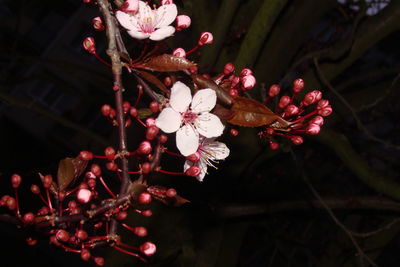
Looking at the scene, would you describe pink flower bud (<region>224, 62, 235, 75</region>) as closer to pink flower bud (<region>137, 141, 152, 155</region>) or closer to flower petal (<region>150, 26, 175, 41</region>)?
flower petal (<region>150, 26, 175, 41</region>)

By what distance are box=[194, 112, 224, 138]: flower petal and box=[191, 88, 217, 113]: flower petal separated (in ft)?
0.06

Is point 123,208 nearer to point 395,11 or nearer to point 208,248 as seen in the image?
point 208,248

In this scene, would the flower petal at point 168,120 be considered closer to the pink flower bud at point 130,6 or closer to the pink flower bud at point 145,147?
the pink flower bud at point 145,147

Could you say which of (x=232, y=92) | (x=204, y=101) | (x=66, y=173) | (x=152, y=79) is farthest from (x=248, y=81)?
(x=66, y=173)

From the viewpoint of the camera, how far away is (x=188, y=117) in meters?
0.89

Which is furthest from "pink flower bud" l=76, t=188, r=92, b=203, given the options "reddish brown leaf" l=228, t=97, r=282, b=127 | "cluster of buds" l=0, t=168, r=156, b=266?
"reddish brown leaf" l=228, t=97, r=282, b=127

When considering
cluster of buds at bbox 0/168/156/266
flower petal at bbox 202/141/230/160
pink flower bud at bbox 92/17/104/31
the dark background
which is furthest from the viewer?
the dark background

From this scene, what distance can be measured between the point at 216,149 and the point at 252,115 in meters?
0.24

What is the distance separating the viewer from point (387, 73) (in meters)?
2.78

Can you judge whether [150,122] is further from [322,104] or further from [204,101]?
[322,104]

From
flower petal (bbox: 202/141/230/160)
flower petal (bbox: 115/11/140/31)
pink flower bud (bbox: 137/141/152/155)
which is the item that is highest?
flower petal (bbox: 115/11/140/31)

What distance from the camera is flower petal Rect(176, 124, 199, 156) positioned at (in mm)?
852

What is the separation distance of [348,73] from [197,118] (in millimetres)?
7331

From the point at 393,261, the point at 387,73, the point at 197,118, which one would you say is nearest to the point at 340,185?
the point at 393,261
